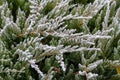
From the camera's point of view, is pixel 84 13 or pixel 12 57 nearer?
pixel 12 57

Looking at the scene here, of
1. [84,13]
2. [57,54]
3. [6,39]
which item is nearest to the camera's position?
[57,54]

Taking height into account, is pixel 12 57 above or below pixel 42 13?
below

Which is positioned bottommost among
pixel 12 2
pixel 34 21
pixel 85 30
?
pixel 85 30

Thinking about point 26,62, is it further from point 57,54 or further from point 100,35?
point 100,35

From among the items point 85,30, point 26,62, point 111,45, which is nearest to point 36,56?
point 26,62

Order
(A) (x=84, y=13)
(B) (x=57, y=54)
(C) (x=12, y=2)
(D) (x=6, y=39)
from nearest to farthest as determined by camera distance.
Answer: (B) (x=57, y=54) < (D) (x=6, y=39) < (A) (x=84, y=13) < (C) (x=12, y=2)

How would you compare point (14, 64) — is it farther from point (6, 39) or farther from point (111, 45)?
point (111, 45)

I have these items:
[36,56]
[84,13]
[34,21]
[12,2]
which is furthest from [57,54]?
[12,2]
